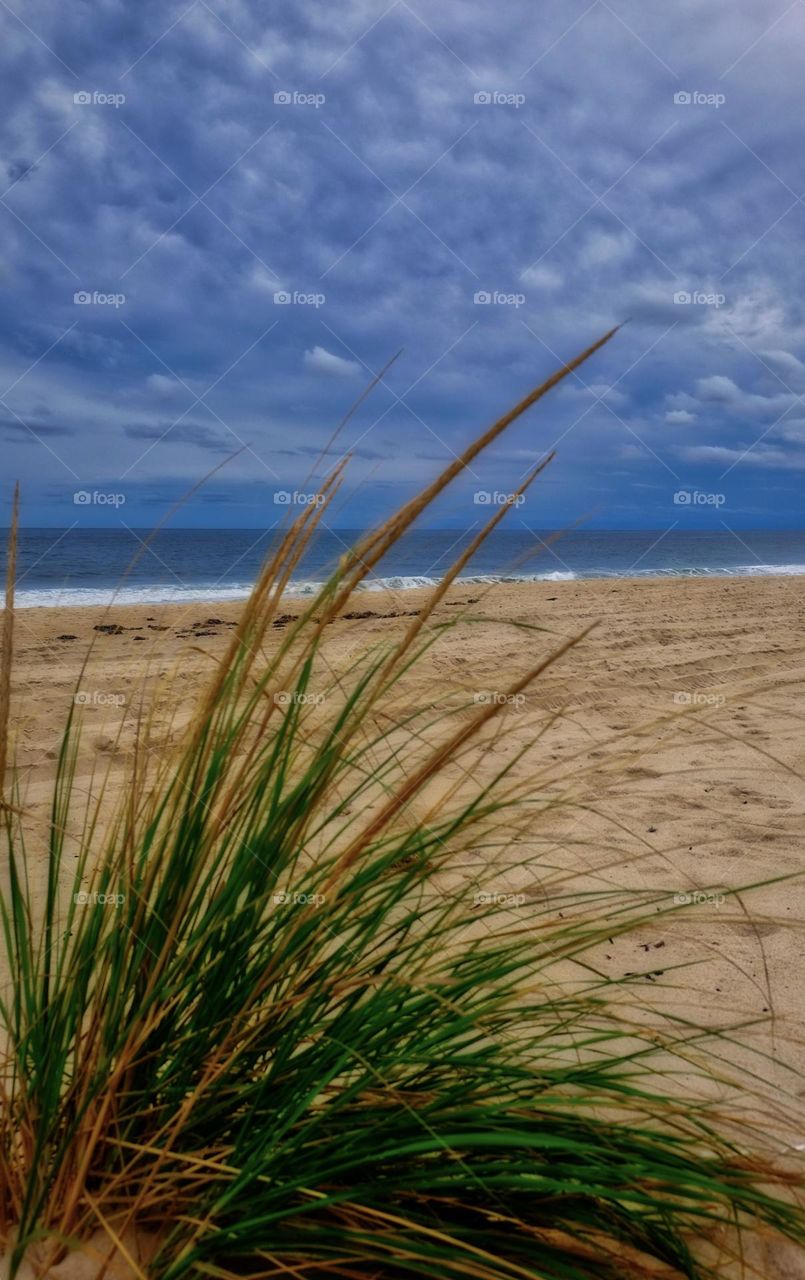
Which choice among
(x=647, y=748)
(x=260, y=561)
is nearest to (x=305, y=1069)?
(x=647, y=748)

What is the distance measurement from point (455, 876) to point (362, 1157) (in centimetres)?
209

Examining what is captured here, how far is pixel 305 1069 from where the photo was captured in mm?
1399

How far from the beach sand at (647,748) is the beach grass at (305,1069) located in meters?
0.14

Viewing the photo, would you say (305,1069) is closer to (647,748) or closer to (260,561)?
(647,748)

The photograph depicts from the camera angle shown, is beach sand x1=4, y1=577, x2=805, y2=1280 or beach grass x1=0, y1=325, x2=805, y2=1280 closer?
beach grass x1=0, y1=325, x2=805, y2=1280

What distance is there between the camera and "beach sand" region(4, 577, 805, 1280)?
1.92m

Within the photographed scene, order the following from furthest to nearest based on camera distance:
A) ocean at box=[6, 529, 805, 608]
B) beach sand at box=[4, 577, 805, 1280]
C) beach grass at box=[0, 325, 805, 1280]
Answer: beach sand at box=[4, 577, 805, 1280] < ocean at box=[6, 529, 805, 608] < beach grass at box=[0, 325, 805, 1280]

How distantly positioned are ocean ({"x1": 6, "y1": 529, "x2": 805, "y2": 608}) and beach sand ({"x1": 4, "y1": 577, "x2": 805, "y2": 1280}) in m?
0.14

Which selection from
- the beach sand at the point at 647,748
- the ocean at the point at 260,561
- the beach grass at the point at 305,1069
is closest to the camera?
the beach grass at the point at 305,1069

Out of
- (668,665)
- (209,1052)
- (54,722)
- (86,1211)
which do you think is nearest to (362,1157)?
(209,1052)

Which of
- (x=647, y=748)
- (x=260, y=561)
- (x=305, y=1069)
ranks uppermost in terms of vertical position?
(x=260, y=561)

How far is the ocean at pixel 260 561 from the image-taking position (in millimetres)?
1638

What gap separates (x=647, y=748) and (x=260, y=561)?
890 mm

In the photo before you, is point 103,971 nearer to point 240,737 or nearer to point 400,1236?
point 240,737
